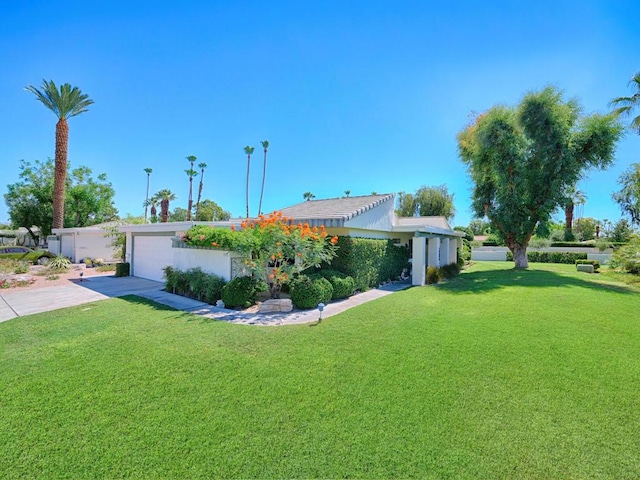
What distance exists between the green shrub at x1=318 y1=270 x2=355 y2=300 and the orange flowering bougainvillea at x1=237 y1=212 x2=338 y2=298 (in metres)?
1.21

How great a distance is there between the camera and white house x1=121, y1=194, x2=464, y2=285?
12.4 metres

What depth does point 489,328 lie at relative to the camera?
23.6ft

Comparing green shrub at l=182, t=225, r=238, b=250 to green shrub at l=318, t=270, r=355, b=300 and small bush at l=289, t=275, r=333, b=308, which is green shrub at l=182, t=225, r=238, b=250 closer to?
small bush at l=289, t=275, r=333, b=308

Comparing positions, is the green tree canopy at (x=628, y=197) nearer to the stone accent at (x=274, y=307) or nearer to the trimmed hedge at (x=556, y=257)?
the trimmed hedge at (x=556, y=257)

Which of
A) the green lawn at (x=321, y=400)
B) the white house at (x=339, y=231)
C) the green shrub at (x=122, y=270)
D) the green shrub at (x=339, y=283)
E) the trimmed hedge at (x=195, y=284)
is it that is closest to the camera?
the green lawn at (x=321, y=400)

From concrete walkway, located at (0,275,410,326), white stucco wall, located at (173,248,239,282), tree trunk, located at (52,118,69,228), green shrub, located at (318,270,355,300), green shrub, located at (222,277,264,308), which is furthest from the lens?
tree trunk, located at (52,118,69,228)

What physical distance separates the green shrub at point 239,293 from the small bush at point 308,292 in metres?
1.39

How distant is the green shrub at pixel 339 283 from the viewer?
10.6 m

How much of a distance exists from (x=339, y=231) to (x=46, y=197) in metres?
36.0

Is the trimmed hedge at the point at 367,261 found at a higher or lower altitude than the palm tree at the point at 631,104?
lower

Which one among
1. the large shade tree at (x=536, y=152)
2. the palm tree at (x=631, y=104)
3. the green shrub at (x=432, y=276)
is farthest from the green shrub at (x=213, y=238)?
the palm tree at (x=631, y=104)

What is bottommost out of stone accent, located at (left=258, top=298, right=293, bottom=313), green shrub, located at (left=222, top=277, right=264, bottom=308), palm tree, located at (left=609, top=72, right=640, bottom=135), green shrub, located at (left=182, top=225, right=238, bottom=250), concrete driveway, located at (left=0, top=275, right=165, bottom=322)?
concrete driveway, located at (left=0, top=275, right=165, bottom=322)

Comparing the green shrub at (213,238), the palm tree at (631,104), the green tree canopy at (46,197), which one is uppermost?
the palm tree at (631,104)

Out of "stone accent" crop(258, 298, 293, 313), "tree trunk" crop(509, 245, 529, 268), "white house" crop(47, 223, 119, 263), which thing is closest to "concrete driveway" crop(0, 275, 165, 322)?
"stone accent" crop(258, 298, 293, 313)
